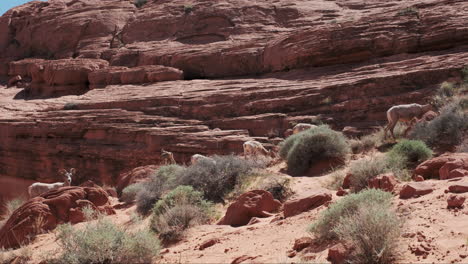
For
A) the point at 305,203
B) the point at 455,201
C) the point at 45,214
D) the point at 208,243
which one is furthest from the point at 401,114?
the point at 45,214

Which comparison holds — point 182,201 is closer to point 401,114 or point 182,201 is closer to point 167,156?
point 401,114

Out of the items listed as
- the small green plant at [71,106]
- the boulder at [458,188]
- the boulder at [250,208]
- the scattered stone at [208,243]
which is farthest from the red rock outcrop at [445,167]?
the small green plant at [71,106]

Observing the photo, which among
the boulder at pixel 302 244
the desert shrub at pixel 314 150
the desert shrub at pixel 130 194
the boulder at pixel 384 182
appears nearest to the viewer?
the boulder at pixel 302 244

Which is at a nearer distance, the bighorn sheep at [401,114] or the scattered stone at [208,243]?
the scattered stone at [208,243]

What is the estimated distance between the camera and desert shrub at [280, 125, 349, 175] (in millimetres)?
11039

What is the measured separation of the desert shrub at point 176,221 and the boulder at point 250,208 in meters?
0.45

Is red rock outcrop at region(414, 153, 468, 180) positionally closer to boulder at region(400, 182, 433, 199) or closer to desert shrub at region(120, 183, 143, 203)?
boulder at region(400, 182, 433, 199)

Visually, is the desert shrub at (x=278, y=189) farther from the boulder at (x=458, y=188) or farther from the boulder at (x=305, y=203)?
Answer: the boulder at (x=458, y=188)

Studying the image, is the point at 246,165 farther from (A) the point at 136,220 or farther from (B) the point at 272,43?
(B) the point at 272,43

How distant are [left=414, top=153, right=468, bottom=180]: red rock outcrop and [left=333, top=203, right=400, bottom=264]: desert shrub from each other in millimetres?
2373

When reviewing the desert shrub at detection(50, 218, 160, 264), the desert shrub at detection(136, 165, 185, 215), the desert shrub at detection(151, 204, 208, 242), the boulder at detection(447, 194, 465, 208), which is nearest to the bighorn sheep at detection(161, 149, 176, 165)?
the desert shrub at detection(136, 165, 185, 215)

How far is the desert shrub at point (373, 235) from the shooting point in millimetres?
4473

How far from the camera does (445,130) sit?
11336 millimetres

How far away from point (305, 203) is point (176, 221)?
7.14ft
